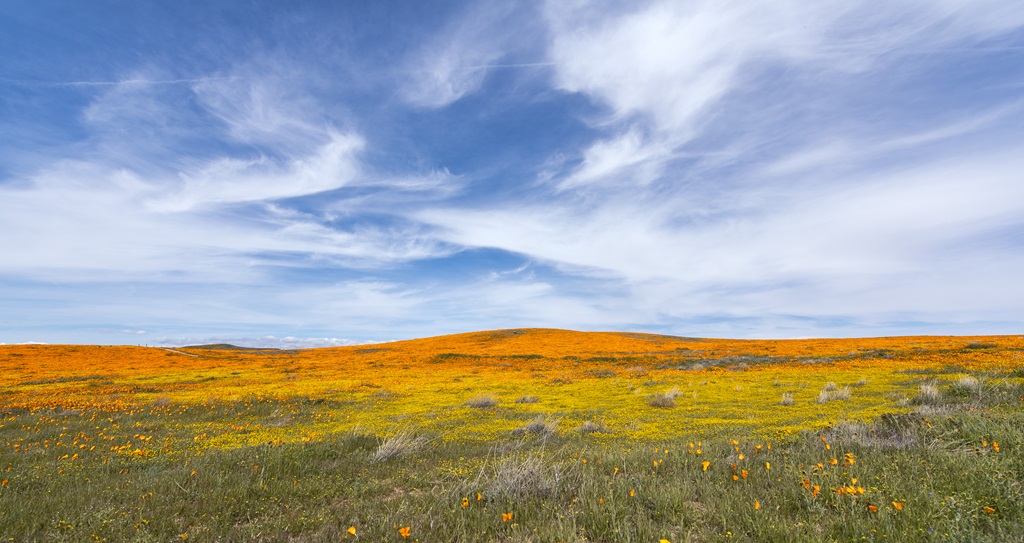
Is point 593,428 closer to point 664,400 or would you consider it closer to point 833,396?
point 664,400

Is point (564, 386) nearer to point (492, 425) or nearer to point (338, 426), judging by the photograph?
point (492, 425)

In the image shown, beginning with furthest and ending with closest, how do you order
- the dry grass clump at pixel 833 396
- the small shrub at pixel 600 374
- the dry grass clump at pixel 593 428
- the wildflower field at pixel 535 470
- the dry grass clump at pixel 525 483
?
the small shrub at pixel 600 374 < the dry grass clump at pixel 833 396 < the dry grass clump at pixel 593 428 < the dry grass clump at pixel 525 483 < the wildflower field at pixel 535 470

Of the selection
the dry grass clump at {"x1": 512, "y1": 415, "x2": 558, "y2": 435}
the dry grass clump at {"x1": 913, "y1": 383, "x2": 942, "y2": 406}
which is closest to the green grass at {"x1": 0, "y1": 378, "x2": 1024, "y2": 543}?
the dry grass clump at {"x1": 512, "y1": 415, "x2": 558, "y2": 435}

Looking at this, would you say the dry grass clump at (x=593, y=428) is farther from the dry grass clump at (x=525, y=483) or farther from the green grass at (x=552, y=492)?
the dry grass clump at (x=525, y=483)

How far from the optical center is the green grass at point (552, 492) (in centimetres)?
480

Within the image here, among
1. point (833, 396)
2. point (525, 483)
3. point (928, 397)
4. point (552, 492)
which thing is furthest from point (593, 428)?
point (928, 397)

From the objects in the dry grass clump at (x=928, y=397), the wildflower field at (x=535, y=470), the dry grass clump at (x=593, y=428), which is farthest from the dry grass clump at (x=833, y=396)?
the dry grass clump at (x=593, y=428)

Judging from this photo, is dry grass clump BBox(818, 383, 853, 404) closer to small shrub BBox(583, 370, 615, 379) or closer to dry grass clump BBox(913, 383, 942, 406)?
dry grass clump BBox(913, 383, 942, 406)

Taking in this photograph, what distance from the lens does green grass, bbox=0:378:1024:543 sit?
4801 mm

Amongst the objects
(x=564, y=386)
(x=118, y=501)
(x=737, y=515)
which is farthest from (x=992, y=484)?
(x=564, y=386)

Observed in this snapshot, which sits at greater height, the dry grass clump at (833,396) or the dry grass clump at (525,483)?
the dry grass clump at (525,483)

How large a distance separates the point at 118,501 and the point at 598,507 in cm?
759

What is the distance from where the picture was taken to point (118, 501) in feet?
24.1

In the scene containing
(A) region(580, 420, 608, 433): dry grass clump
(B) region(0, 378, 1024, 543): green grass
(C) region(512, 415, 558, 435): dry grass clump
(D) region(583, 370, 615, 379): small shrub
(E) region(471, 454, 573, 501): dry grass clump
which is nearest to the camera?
(B) region(0, 378, 1024, 543): green grass
